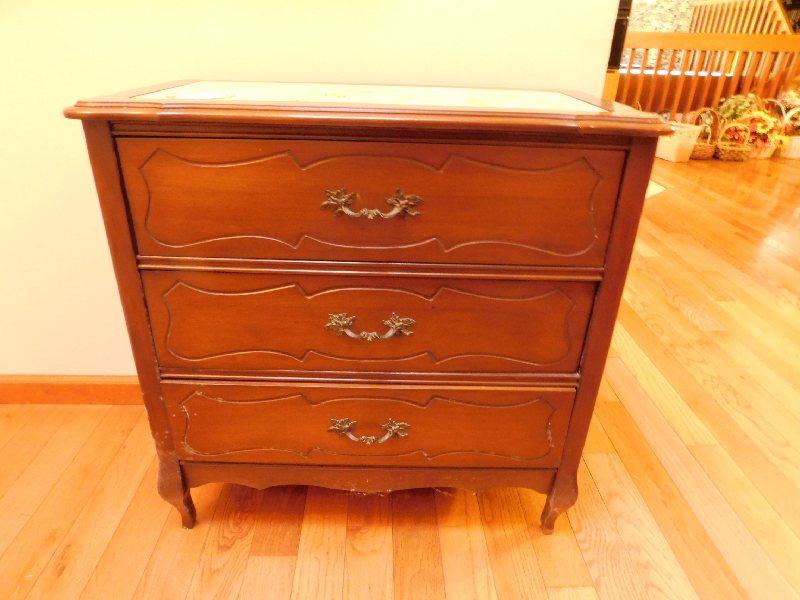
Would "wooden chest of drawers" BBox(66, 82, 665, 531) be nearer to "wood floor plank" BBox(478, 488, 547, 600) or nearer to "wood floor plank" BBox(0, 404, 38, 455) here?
"wood floor plank" BBox(478, 488, 547, 600)

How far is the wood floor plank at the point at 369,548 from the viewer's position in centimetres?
105

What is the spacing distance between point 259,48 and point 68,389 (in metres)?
1.08

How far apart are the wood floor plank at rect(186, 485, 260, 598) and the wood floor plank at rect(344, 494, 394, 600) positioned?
0.22 meters

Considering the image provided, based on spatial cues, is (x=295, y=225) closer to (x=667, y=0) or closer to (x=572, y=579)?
(x=572, y=579)

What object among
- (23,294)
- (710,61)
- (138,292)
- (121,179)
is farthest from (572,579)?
(710,61)

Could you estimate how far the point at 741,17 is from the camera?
643cm

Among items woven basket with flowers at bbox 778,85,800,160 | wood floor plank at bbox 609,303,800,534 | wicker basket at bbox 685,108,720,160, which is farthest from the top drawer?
woven basket with flowers at bbox 778,85,800,160

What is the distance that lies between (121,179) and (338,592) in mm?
847

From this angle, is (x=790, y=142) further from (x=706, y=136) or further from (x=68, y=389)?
(x=68, y=389)

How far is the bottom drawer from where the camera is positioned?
0.96m

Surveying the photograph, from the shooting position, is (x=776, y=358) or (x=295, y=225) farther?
(x=776, y=358)

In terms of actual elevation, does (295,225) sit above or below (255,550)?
above

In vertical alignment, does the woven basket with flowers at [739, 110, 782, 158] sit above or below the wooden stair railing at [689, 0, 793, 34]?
below

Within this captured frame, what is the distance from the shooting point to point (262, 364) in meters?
0.94
